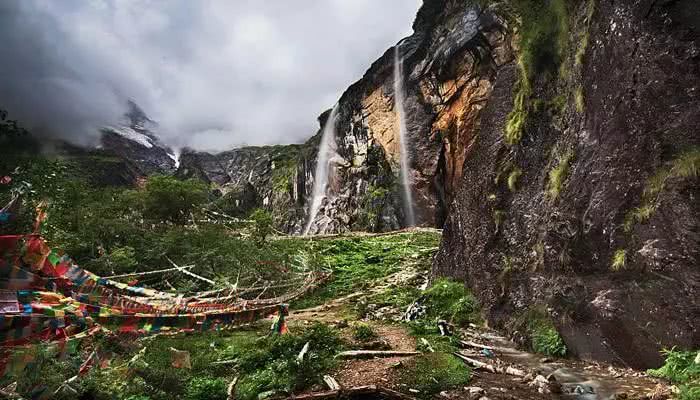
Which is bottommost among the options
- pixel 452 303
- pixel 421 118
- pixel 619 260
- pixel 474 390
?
pixel 474 390

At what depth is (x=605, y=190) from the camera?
5.75 m

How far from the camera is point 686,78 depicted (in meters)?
4.95

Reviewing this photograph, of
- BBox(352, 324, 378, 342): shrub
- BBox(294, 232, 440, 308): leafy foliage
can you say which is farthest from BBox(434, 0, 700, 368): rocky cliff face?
BBox(294, 232, 440, 308): leafy foliage

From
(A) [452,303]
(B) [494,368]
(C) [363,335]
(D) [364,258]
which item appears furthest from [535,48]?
(D) [364,258]

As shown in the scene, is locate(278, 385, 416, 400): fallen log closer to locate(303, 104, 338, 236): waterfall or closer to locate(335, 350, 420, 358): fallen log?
locate(335, 350, 420, 358): fallen log

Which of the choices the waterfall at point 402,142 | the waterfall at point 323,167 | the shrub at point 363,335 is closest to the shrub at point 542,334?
the shrub at point 363,335

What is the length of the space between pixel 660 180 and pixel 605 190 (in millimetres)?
805

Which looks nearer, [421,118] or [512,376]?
[512,376]

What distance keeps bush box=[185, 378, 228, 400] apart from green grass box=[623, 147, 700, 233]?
539cm

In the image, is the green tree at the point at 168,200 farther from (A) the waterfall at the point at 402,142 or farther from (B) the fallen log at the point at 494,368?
(B) the fallen log at the point at 494,368

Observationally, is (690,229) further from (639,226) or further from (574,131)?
(574,131)

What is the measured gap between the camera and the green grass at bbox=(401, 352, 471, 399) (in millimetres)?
4816

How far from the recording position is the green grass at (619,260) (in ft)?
17.0

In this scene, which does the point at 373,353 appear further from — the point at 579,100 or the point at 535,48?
the point at 535,48
